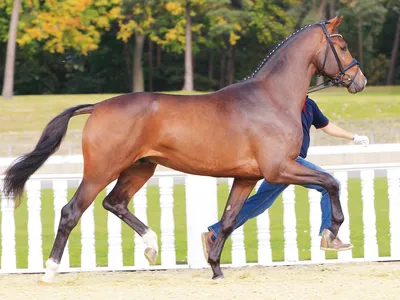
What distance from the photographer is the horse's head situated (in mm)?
7387

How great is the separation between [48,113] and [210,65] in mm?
24293

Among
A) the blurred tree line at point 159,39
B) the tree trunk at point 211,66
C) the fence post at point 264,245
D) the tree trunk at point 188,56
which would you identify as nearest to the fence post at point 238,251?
the fence post at point 264,245

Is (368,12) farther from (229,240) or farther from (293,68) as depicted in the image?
(293,68)

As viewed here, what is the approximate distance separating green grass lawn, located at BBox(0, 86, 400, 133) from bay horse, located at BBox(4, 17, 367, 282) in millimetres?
23829

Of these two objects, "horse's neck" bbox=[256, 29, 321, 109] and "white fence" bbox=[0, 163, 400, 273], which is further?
"white fence" bbox=[0, 163, 400, 273]

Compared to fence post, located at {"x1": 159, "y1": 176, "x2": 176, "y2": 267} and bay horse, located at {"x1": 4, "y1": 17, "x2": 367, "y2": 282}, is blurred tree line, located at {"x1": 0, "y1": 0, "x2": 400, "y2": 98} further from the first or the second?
bay horse, located at {"x1": 4, "y1": 17, "x2": 367, "y2": 282}

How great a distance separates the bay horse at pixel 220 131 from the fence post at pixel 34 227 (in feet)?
2.66

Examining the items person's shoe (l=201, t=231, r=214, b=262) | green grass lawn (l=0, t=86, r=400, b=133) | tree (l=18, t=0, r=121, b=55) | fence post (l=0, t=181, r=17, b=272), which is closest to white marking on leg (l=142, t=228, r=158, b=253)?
person's shoe (l=201, t=231, r=214, b=262)

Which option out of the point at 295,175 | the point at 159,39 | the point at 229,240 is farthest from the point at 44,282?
the point at 159,39

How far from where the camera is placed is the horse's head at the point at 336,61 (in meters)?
7.39

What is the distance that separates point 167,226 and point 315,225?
1190 mm

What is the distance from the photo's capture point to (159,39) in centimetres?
4741

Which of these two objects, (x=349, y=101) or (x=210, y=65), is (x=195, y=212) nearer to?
(x=349, y=101)

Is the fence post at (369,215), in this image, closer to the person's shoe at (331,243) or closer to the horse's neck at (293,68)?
the person's shoe at (331,243)
